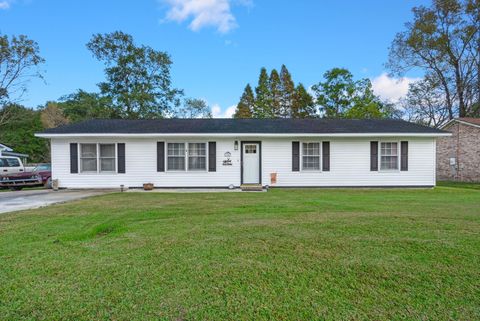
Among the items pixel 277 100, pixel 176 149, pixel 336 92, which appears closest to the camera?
pixel 176 149

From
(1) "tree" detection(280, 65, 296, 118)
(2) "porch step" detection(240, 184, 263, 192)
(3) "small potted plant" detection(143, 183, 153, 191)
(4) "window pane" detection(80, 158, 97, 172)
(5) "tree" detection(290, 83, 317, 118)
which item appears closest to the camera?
(2) "porch step" detection(240, 184, 263, 192)

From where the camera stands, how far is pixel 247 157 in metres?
12.4

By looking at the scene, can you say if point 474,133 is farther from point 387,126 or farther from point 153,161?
point 153,161

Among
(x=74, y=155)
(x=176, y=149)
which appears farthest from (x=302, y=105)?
(x=74, y=155)

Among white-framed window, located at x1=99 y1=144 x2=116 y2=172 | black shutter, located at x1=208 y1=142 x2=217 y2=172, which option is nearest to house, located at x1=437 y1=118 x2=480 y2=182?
black shutter, located at x1=208 y1=142 x2=217 y2=172

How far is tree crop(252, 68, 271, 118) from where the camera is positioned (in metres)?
36.9

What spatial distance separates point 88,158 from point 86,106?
79.3 feet

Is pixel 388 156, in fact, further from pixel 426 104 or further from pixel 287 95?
pixel 287 95

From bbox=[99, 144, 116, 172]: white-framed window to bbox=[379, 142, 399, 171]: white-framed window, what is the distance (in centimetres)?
1143

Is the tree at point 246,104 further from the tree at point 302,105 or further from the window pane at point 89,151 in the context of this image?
the window pane at point 89,151

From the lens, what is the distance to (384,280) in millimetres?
2789

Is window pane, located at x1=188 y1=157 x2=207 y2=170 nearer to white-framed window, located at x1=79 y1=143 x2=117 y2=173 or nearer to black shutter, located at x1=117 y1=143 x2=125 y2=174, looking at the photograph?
black shutter, located at x1=117 y1=143 x2=125 y2=174

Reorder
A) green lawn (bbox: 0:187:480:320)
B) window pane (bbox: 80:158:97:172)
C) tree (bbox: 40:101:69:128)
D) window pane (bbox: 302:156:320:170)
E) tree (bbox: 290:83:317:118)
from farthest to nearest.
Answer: tree (bbox: 290:83:317:118)
tree (bbox: 40:101:69:128)
window pane (bbox: 302:156:320:170)
window pane (bbox: 80:158:97:172)
green lawn (bbox: 0:187:480:320)

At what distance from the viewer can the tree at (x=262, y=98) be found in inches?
1453
